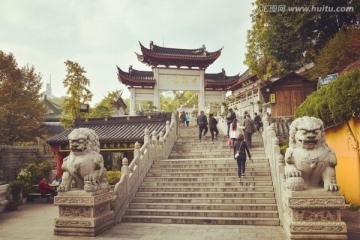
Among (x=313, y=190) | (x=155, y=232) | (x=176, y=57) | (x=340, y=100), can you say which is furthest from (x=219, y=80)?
(x=313, y=190)

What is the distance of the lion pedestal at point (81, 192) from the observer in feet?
21.0

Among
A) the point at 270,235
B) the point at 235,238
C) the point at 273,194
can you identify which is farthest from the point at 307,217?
the point at 273,194

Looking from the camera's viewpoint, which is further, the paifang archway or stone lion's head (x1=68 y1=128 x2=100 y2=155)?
the paifang archway

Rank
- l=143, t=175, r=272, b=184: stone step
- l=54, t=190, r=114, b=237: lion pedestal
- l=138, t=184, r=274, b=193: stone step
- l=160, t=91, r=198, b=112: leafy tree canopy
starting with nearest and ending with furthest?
l=54, t=190, r=114, b=237: lion pedestal < l=138, t=184, r=274, b=193: stone step < l=143, t=175, r=272, b=184: stone step < l=160, t=91, r=198, b=112: leafy tree canopy

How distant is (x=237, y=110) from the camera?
27281 millimetres

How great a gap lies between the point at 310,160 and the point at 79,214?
5036 mm

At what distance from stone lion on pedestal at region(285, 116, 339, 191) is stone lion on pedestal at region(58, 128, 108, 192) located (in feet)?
13.6

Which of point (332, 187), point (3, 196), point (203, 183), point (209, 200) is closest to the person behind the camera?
point (332, 187)

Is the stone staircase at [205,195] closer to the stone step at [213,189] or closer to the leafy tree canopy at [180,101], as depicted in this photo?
the stone step at [213,189]

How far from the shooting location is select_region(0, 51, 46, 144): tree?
23.1 metres

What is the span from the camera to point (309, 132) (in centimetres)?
553

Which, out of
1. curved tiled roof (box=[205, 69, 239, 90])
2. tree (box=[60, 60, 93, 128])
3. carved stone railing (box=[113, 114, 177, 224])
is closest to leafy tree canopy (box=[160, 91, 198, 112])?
curved tiled roof (box=[205, 69, 239, 90])

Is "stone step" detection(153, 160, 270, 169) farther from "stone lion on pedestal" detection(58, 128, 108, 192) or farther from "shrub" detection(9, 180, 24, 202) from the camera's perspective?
"shrub" detection(9, 180, 24, 202)

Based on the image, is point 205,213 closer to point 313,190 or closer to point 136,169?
point 136,169
